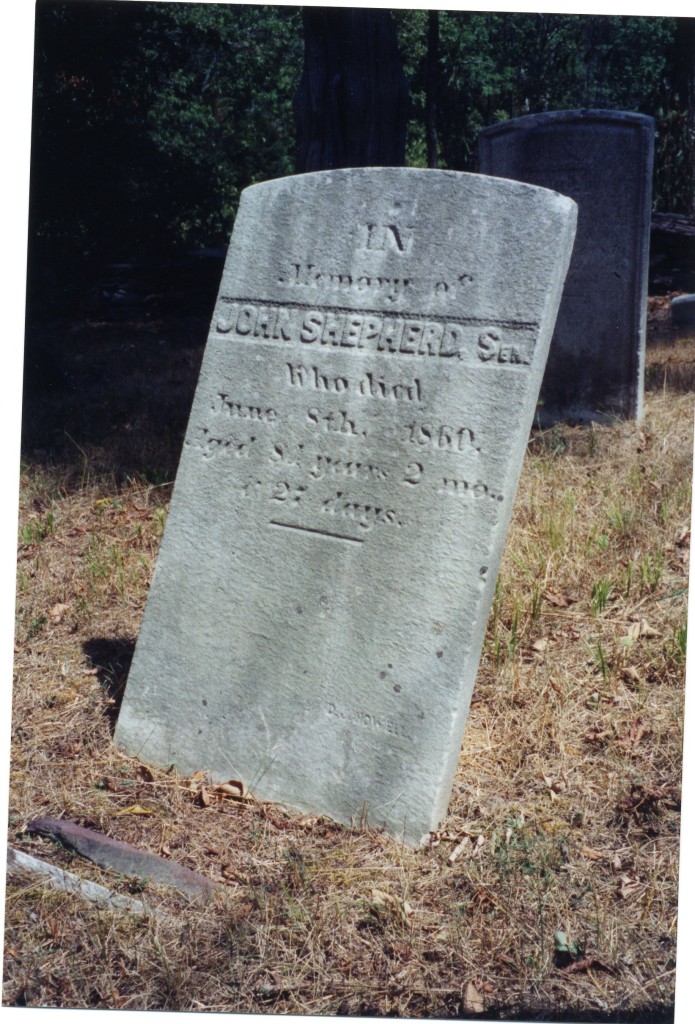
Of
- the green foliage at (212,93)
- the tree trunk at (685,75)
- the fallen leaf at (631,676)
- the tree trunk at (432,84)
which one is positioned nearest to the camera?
the fallen leaf at (631,676)

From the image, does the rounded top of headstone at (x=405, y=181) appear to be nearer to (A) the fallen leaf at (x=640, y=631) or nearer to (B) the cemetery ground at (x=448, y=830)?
(B) the cemetery ground at (x=448, y=830)

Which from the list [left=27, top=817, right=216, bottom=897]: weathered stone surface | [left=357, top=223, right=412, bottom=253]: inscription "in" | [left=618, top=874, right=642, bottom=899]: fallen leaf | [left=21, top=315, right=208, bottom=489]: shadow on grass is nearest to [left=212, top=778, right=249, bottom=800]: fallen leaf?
[left=27, top=817, right=216, bottom=897]: weathered stone surface

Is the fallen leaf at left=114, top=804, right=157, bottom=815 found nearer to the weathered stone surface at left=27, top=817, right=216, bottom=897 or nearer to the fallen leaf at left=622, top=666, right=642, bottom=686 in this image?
the weathered stone surface at left=27, top=817, right=216, bottom=897

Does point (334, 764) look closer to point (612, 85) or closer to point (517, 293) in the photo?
point (517, 293)

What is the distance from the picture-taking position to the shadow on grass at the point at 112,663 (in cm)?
341

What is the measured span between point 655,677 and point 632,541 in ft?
3.06

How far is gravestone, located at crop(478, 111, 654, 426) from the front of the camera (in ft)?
19.1

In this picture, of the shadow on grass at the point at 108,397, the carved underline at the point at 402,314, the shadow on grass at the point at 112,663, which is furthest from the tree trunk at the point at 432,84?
the shadow on grass at the point at 112,663

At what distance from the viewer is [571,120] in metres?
5.87

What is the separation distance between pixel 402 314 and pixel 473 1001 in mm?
1964

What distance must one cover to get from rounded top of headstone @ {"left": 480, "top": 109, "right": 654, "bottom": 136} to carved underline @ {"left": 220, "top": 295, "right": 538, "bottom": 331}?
390 centimetres

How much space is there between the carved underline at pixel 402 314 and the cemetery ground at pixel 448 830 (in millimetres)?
1367

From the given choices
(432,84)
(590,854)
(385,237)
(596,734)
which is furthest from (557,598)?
(432,84)

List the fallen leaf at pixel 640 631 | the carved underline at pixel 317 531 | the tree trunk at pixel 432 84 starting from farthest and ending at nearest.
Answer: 1. the tree trunk at pixel 432 84
2. the fallen leaf at pixel 640 631
3. the carved underline at pixel 317 531
